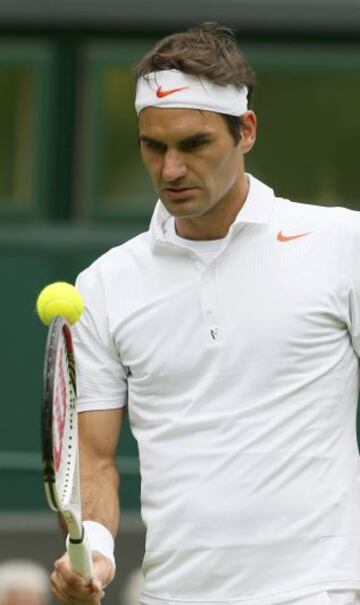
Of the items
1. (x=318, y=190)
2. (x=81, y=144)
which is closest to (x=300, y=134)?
(x=318, y=190)

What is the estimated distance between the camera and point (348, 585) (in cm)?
491

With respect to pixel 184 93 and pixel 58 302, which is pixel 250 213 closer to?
pixel 184 93

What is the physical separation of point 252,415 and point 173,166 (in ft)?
2.04

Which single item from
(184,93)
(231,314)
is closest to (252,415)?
(231,314)

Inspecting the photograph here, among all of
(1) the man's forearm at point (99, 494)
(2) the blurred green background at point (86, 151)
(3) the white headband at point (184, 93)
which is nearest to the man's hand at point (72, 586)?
(1) the man's forearm at point (99, 494)

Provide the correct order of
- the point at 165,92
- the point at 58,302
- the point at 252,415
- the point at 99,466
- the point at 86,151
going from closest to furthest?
the point at 58,302 → the point at 252,415 → the point at 165,92 → the point at 99,466 → the point at 86,151

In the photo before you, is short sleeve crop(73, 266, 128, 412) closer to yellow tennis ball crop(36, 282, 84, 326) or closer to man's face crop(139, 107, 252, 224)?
man's face crop(139, 107, 252, 224)

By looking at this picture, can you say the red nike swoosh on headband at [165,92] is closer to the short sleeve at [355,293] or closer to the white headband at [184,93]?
the white headband at [184,93]

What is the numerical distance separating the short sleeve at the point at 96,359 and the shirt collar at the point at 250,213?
7.6 inches

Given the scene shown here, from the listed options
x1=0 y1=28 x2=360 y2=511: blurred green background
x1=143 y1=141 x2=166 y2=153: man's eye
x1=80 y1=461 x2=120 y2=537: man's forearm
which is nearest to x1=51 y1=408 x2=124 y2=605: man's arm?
x1=80 y1=461 x2=120 y2=537: man's forearm

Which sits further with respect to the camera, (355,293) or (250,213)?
(250,213)

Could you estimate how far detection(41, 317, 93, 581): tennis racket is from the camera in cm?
443

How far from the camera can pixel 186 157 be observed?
16.3ft

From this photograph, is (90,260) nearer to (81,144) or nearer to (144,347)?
(81,144)
